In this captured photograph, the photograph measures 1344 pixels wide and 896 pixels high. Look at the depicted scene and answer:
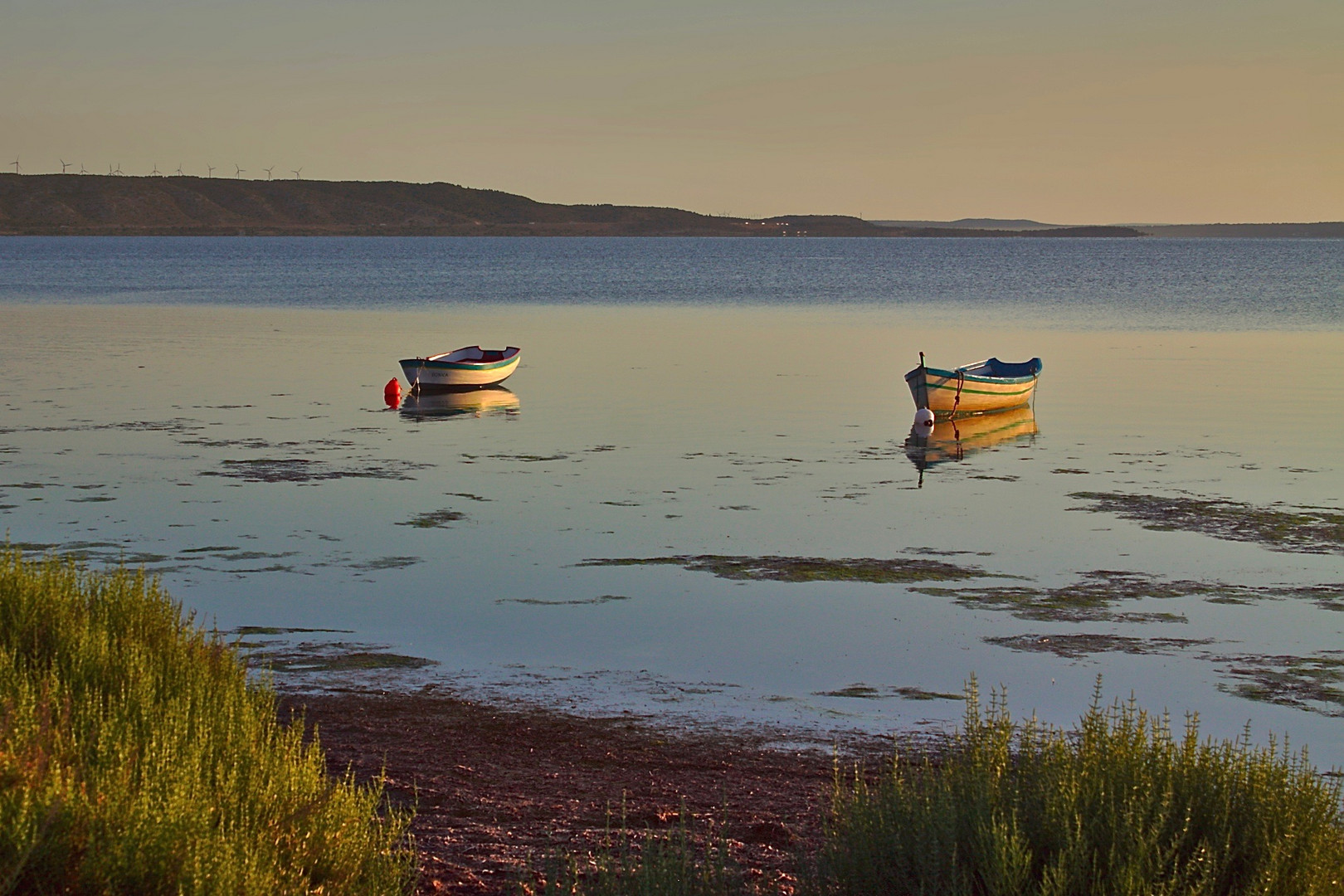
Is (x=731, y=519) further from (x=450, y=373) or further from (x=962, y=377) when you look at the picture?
(x=450, y=373)

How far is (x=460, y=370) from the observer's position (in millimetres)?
28406

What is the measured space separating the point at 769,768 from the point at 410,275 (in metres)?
91.6

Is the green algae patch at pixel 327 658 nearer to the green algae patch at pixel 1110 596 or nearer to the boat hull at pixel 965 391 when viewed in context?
the green algae patch at pixel 1110 596

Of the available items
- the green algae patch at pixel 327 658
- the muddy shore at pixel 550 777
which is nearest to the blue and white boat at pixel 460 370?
the green algae patch at pixel 327 658

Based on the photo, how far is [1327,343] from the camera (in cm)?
4119

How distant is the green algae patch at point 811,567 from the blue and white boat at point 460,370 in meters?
15.0

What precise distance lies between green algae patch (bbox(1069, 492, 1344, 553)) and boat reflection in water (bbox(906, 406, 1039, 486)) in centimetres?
300

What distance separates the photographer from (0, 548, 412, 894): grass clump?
4.76 meters

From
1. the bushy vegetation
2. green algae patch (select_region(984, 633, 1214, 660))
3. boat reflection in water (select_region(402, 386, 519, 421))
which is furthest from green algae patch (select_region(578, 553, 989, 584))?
boat reflection in water (select_region(402, 386, 519, 421))

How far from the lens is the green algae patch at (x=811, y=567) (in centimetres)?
1285

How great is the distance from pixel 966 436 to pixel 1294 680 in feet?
43.7

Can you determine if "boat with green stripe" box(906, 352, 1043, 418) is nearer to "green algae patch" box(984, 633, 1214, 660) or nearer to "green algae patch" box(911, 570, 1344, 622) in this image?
"green algae patch" box(911, 570, 1344, 622)

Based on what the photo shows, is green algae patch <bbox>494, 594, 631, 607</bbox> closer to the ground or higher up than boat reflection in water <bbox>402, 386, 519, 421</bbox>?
closer to the ground

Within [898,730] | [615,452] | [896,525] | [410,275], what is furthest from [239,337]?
[410,275]
